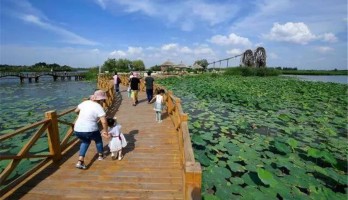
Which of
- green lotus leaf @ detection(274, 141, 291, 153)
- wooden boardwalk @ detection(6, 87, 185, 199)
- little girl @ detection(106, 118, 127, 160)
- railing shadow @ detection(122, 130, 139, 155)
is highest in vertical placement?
little girl @ detection(106, 118, 127, 160)

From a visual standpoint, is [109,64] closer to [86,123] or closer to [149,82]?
[149,82]

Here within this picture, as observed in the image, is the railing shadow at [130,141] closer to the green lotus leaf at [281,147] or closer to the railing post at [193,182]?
the railing post at [193,182]

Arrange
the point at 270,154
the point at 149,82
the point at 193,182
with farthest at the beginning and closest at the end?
the point at 149,82
the point at 270,154
the point at 193,182

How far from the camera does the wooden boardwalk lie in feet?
12.2

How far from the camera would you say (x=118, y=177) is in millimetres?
4266

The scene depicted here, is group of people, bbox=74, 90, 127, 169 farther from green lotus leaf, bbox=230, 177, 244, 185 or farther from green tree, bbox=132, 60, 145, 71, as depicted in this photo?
green tree, bbox=132, 60, 145, 71

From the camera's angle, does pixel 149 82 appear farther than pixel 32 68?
No

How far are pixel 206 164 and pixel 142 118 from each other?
3.85 metres

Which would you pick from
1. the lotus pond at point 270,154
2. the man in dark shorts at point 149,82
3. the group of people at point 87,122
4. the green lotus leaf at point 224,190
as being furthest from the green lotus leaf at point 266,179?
the man in dark shorts at point 149,82

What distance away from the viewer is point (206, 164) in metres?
5.79

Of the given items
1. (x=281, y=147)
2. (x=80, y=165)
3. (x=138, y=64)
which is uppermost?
(x=138, y=64)

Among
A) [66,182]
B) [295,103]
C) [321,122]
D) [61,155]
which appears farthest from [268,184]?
[295,103]

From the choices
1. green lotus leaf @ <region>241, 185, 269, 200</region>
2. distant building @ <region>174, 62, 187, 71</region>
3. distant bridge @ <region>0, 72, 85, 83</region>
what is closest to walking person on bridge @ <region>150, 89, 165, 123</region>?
green lotus leaf @ <region>241, 185, 269, 200</region>

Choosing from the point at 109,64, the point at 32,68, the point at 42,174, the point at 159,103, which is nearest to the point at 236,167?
the point at 159,103
